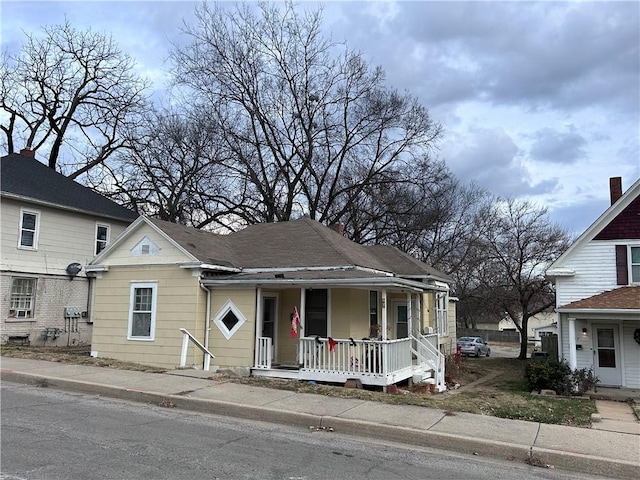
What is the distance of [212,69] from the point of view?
28516 millimetres

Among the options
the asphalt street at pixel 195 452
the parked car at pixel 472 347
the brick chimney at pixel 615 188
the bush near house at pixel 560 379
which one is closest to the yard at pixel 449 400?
the bush near house at pixel 560 379

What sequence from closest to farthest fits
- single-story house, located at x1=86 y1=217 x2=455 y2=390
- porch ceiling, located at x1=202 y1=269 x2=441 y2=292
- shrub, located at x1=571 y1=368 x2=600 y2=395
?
porch ceiling, located at x1=202 y1=269 x2=441 y2=292 < single-story house, located at x1=86 y1=217 x2=455 y2=390 < shrub, located at x1=571 y1=368 x2=600 y2=395

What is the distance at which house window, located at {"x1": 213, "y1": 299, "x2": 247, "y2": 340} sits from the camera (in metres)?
14.1

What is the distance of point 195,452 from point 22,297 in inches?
685

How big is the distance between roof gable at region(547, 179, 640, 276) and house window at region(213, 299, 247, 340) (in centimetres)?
1104

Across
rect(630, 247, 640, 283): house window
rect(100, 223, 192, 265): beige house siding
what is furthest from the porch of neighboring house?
rect(630, 247, 640, 283): house window

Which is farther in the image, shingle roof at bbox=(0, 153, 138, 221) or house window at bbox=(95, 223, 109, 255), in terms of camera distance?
house window at bbox=(95, 223, 109, 255)

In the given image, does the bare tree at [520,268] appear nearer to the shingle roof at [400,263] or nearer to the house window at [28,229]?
the shingle roof at [400,263]

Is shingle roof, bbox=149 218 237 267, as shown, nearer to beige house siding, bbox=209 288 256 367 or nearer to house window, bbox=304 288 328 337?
beige house siding, bbox=209 288 256 367

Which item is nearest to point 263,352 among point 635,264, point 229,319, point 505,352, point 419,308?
point 229,319

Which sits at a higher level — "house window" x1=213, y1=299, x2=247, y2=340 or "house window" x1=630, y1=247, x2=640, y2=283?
"house window" x1=630, y1=247, x2=640, y2=283

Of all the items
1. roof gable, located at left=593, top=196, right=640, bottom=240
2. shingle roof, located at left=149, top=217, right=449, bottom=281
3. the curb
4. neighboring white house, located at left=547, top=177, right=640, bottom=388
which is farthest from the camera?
roof gable, located at left=593, top=196, right=640, bottom=240

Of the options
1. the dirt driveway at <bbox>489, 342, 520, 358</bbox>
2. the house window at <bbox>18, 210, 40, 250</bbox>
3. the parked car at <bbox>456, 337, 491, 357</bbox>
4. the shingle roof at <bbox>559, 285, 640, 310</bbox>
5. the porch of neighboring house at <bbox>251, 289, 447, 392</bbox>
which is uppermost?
the house window at <bbox>18, 210, 40, 250</bbox>

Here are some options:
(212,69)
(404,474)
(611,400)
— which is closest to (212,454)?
(404,474)
